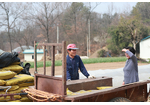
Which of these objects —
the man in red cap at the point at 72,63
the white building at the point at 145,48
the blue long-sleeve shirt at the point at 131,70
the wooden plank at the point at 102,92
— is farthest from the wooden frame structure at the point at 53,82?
the white building at the point at 145,48

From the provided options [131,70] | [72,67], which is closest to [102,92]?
[131,70]

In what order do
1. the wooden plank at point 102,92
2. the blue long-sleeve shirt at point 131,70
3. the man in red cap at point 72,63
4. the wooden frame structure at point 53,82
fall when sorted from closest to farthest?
the wooden plank at point 102,92
the wooden frame structure at point 53,82
the blue long-sleeve shirt at point 131,70
the man in red cap at point 72,63

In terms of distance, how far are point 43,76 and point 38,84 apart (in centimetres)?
21

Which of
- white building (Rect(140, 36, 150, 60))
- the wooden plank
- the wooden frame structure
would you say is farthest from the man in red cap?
white building (Rect(140, 36, 150, 60))

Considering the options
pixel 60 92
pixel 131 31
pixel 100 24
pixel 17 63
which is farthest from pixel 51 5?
pixel 60 92

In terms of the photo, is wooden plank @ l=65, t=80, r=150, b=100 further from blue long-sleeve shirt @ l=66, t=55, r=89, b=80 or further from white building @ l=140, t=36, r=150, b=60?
white building @ l=140, t=36, r=150, b=60

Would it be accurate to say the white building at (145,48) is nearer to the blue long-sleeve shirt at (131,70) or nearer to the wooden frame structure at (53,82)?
the blue long-sleeve shirt at (131,70)

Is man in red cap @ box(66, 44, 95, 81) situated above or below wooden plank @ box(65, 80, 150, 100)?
above

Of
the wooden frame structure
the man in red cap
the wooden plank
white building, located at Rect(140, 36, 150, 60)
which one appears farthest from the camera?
white building, located at Rect(140, 36, 150, 60)

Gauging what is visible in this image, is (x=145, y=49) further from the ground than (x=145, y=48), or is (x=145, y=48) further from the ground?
(x=145, y=48)

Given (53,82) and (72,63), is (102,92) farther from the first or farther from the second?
(72,63)

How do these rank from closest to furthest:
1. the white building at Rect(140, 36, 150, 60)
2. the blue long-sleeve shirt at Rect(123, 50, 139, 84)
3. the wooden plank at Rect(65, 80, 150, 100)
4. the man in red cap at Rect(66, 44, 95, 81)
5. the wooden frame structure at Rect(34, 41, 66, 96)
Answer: the wooden plank at Rect(65, 80, 150, 100) → the wooden frame structure at Rect(34, 41, 66, 96) → the blue long-sleeve shirt at Rect(123, 50, 139, 84) → the man in red cap at Rect(66, 44, 95, 81) → the white building at Rect(140, 36, 150, 60)

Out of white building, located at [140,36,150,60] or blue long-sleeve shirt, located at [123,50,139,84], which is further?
white building, located at [140,36,150,60]

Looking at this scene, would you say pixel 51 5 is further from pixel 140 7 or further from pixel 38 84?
pixel 38 84
